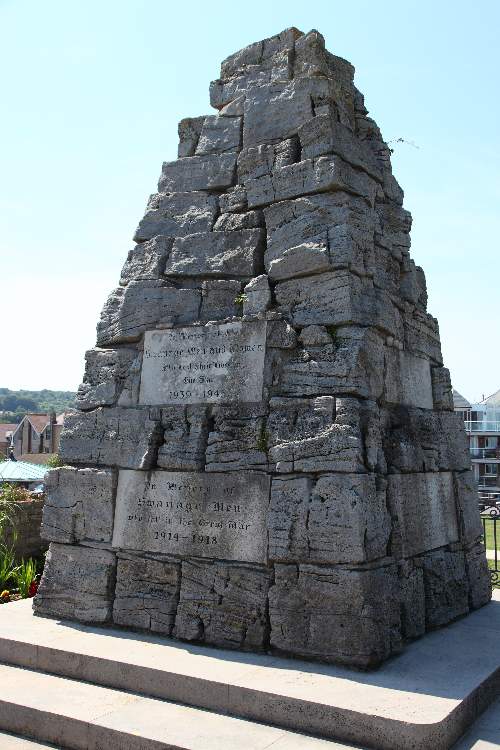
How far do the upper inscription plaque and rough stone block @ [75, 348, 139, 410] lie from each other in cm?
20

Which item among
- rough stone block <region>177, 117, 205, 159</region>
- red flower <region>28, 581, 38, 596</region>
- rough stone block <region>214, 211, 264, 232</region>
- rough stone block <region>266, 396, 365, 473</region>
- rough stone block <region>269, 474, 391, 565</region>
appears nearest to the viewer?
rough stone block <region>269, 474, 391, 565</region>

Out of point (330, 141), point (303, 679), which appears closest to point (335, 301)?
point (330, 141)

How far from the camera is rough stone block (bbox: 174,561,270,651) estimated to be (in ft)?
15.5

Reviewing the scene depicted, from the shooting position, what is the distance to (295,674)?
165 inches

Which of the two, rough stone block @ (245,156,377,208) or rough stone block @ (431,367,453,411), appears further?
rough stone block @ (431,367,453,411)

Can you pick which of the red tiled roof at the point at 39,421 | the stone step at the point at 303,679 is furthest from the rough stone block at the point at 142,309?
the red tiled roof at the point at 39,421

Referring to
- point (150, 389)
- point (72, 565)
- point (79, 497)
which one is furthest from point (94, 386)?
point (72, 565)

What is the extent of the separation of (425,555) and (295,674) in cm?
169

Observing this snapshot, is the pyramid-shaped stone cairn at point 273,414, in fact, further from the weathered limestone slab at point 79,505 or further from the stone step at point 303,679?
the stone step at point 303,679

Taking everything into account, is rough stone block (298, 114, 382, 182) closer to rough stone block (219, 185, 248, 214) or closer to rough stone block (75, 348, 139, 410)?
rough stone block (219, 185, 248, 214)

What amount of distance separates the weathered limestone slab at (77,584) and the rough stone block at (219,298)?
6.94 ft

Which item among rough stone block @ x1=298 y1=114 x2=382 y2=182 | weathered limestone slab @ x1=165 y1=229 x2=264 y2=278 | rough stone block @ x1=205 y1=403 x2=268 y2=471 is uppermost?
rough stone block @ x1=298 y1=114 x2=382 y2=182

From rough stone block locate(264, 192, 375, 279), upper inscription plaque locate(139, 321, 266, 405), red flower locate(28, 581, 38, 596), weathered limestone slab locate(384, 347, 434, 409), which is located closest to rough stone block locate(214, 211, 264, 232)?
rough stone block locate(264, 192, 375, 279)

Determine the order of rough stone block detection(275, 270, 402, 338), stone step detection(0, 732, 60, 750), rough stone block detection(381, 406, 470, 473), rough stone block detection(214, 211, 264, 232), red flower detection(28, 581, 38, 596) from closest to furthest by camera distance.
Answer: stone step detection(0, 732, 60, 750)
rough stone block detection(275, 270, 402, 338)
rough stone block detection(381, 406, 470, 473)
rough stone block detection(214, 211, 264, 232)
red flower detection(28, 581, 38, 596)
